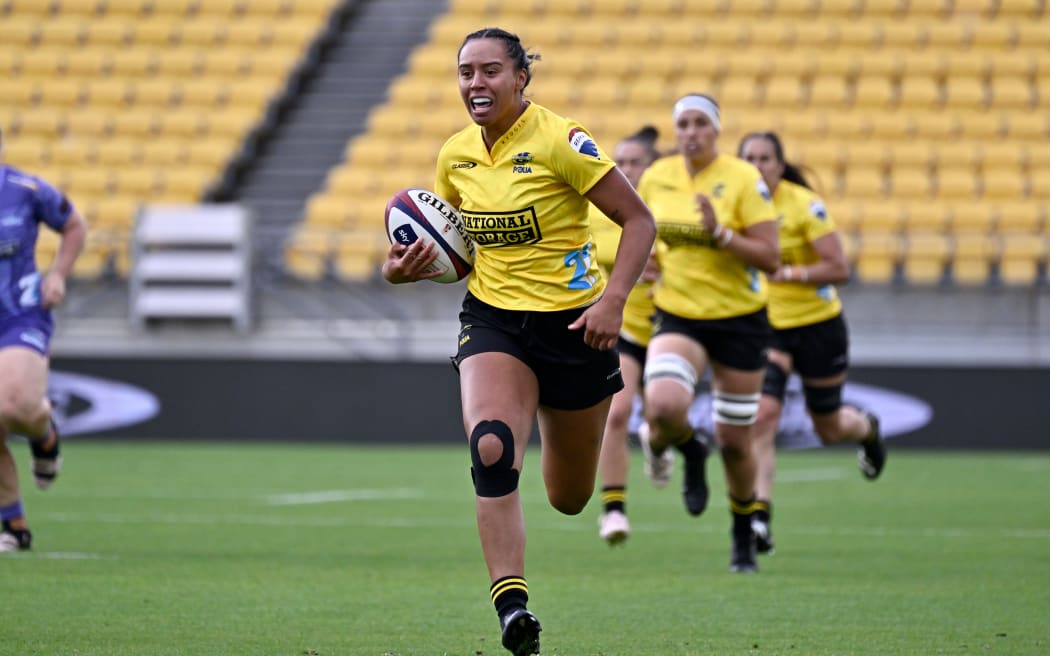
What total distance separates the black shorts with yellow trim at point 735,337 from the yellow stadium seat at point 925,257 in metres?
8.77

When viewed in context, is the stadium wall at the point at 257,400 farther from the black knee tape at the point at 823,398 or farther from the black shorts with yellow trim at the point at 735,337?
the black shorts with yellow trim at the point at 735,337

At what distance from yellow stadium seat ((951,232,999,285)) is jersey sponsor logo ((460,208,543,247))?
11.8 meters

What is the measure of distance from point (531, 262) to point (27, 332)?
155 inches

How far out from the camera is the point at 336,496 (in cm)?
1229

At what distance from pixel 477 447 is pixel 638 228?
37.9 inches

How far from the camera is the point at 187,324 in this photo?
18.3 m

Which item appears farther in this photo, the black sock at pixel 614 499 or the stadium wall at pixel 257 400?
the stadium wall at pixel 257 400

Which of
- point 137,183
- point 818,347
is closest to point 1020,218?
point 818,347

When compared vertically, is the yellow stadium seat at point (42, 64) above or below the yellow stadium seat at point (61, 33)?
below

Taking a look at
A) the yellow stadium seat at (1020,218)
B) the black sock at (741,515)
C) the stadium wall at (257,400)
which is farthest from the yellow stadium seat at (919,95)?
the black sock at (741,515)

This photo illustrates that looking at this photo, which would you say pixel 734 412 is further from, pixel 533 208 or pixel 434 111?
pixel 434 111

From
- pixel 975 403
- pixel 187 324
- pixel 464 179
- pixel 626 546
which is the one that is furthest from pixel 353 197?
pixel 464 179

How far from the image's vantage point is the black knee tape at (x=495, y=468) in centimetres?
527

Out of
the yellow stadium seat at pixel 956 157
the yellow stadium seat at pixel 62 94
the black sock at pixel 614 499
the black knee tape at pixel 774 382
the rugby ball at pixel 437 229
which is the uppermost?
the rugby ball at pixel 437 229
